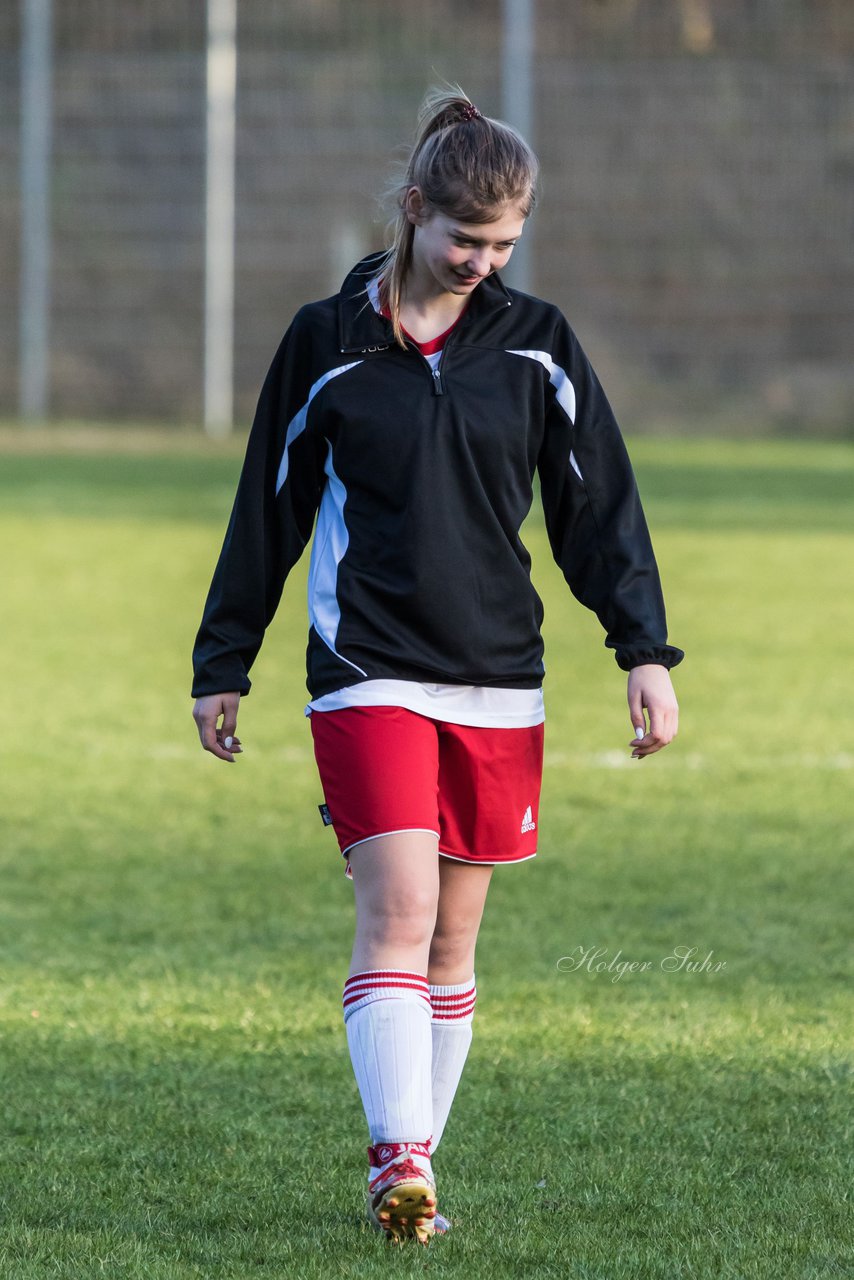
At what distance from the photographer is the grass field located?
2791 mm

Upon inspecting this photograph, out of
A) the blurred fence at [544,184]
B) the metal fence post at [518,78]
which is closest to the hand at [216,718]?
the metal fence post at [518,78]

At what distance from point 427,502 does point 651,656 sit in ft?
1.28

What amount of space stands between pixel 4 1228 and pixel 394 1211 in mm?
555

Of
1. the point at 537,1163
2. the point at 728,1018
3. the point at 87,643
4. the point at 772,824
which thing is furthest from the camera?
the point at 87,643

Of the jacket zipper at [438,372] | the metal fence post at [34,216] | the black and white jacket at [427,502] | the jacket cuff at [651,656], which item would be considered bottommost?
the metal fence post at [34,216]

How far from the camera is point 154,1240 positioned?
2.72 m

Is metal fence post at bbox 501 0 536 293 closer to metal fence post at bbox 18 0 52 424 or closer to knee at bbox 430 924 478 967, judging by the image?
metal fence post at bbox 18 0 52 424

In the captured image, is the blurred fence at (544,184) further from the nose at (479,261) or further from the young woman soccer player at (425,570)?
the nose at (479,261)

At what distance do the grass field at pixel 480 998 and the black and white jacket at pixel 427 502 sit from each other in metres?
0.75

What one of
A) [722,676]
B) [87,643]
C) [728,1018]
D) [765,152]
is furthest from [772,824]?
[765,152]

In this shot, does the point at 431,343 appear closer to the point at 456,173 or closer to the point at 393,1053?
the point at 456,173

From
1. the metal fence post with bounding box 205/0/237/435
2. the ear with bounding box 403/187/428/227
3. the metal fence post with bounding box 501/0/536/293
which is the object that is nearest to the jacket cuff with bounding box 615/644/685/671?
the ear with bounding box 403/187/428/227

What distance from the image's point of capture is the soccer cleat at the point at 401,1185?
2.56 meters

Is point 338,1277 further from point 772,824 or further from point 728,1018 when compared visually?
point 772,824
